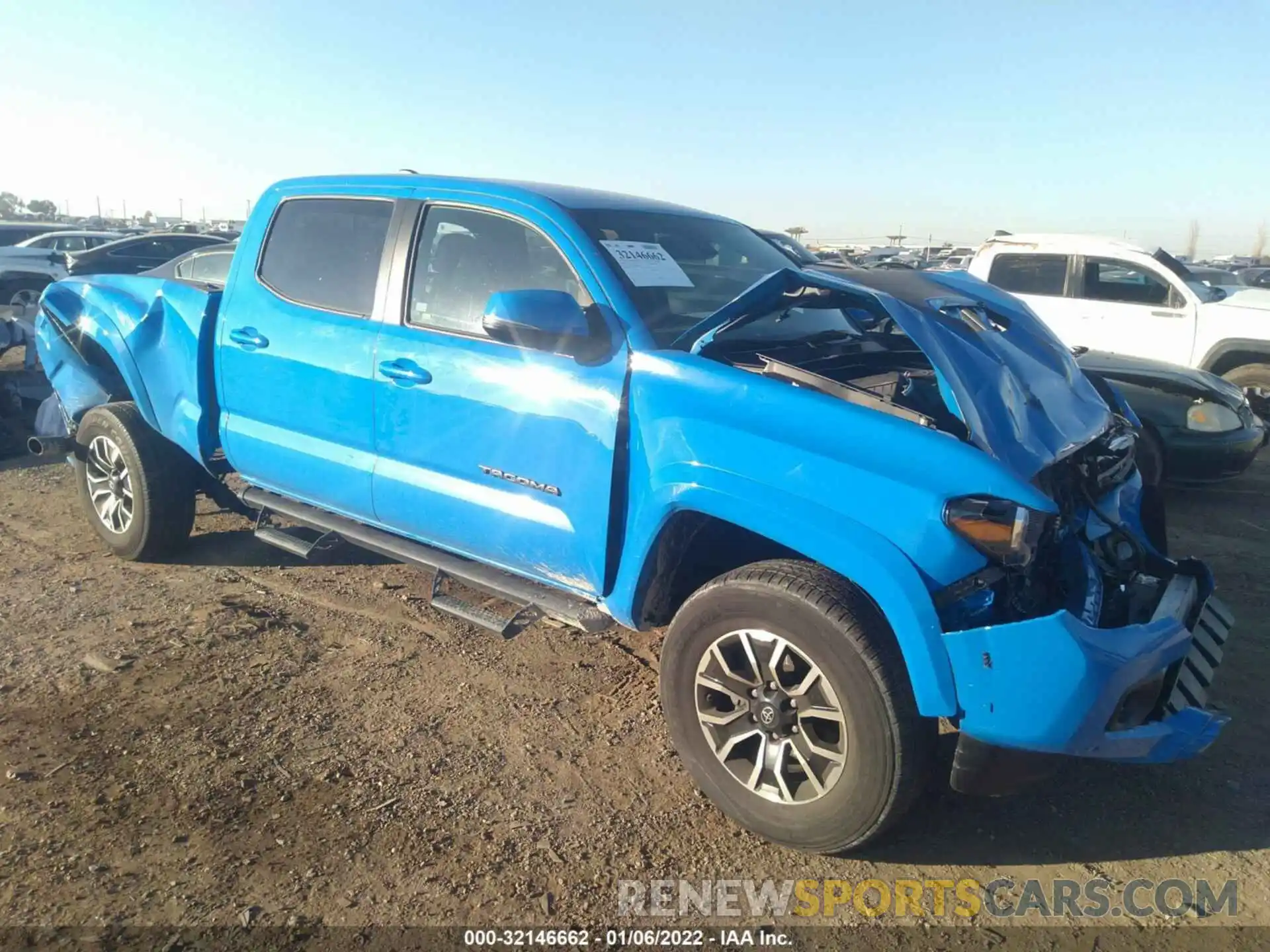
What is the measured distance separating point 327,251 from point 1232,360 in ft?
26.8

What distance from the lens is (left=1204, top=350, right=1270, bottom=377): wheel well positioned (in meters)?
8.46

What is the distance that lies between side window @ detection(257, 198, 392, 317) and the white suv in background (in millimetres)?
6344

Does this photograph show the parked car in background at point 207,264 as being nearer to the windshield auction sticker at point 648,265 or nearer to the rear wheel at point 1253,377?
the windshield auction sticker at point 648,265

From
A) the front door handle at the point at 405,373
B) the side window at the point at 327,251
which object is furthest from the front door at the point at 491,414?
the side window at the point at 327,251

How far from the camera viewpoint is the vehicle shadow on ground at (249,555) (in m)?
5.19

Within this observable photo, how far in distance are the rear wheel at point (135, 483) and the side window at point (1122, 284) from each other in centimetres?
832

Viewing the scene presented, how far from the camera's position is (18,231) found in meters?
21.5

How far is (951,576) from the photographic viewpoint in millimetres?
2467

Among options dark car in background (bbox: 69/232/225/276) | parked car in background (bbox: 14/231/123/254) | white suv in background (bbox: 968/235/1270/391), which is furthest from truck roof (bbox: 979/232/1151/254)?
parked car in background (bbox: 14/231/123/254)

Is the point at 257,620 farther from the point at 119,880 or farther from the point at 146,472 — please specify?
the point at 119,880

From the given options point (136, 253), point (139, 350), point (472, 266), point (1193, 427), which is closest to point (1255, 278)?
point (1193, 427)

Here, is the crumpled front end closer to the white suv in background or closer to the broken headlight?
the broken headlight

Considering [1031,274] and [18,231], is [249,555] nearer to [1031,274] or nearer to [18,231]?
[1031,274]

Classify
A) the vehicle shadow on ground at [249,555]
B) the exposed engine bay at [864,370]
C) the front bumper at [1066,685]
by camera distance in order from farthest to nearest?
1. the vehicle shadow on ground at [249,555]
2. the exposed engine bay at [864,370]
3. the front bumper at [1066,685]
